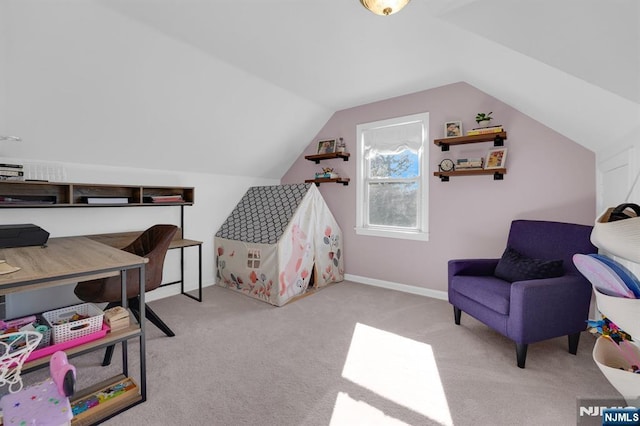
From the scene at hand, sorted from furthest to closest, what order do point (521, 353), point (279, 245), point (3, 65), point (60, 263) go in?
point (279, 245)
point (521, 353)
point (3, 65)
point (60, 263)

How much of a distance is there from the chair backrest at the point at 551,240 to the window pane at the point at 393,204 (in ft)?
3.69

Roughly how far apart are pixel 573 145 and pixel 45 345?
4.09m

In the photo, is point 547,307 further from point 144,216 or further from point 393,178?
point 144,216

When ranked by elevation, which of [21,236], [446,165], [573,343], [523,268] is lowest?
[573,343]


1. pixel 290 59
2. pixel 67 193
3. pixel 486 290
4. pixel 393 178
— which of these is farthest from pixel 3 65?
pixel 486 290

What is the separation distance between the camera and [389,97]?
3609 millimetres

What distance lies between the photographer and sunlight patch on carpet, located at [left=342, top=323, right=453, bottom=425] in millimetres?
1664

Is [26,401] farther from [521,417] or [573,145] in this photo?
[573,145]

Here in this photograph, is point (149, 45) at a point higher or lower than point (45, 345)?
higher

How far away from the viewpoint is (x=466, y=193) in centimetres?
319

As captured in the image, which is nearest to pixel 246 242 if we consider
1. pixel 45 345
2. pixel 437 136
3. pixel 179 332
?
pixel 179 332

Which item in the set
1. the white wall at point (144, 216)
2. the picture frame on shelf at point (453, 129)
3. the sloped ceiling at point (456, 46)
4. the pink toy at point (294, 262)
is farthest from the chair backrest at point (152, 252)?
the picture frame on shelf at point (453, 129)

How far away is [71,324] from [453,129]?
138 inches

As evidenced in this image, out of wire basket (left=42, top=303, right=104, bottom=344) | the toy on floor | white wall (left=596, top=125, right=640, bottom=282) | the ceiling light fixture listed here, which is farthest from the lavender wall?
the toy on floor
